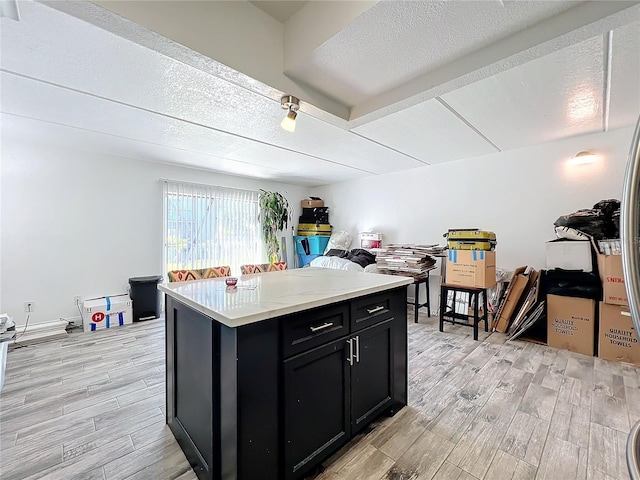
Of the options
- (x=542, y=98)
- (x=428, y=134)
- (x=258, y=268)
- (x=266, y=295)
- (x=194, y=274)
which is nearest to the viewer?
(x=266, y=295)

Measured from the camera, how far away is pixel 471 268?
10.4ft

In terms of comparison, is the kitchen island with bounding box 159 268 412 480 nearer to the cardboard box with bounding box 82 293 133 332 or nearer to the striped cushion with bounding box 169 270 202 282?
the striped cushion with bounding box 169 270 202 282

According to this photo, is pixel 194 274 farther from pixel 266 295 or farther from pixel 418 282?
pixel 418 282

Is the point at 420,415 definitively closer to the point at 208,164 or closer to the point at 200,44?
the point at 200,44

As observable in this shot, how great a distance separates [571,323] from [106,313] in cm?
544

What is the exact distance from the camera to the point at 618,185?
2865 millimetres

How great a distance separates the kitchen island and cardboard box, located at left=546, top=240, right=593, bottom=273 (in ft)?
7.64

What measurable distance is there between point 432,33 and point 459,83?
0.45 m

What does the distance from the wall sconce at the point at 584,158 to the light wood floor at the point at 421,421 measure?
82.1 inches

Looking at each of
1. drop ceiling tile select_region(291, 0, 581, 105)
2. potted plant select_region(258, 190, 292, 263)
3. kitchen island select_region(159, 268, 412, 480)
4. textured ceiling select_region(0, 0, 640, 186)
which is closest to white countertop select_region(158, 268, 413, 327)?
kitchen island select_region(159, 268, 412, 480)

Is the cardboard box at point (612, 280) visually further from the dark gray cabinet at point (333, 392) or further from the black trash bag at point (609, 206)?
the dark gray cabinet at point (333, 392)

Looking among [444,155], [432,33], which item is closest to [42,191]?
[432,33]

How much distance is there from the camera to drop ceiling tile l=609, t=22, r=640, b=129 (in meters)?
1.52

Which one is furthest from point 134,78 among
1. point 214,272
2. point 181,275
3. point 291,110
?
point 214,272
